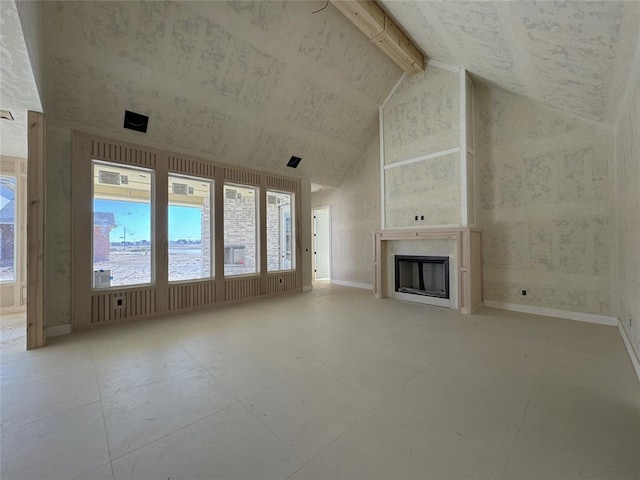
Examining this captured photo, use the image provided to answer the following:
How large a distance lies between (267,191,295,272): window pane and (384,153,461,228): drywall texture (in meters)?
2.44

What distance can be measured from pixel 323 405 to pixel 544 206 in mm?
4791

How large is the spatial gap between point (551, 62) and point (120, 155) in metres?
6.03

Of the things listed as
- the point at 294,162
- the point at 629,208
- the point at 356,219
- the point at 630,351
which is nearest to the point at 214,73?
the point at 294,162

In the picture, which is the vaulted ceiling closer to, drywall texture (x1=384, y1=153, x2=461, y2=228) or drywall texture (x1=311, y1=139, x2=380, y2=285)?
drywall texture (x1=384, y1=153, x2=461, y2=228)

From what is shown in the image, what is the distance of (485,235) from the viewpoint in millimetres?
5070

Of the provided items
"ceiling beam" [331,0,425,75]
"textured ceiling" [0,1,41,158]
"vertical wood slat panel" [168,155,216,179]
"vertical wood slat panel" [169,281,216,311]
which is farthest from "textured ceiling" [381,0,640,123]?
"vertical wood slat panel" [169,281,216,311]

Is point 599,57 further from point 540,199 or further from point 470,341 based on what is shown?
point 470,341

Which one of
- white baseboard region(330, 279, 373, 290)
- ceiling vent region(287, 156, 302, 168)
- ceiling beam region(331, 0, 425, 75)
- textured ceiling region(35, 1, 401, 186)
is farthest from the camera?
white baseboard region(330, 279, 373, 290)

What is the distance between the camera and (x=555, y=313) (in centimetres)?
436

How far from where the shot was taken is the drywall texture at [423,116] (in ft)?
16.0

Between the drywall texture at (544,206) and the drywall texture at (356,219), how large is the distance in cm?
260

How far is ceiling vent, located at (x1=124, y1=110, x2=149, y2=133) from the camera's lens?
162 inches

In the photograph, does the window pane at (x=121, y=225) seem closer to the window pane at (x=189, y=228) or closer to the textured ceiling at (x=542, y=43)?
the window pane at (x=189, y=228)

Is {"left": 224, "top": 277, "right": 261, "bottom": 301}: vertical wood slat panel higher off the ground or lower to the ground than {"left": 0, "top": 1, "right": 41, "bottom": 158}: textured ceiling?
lower
